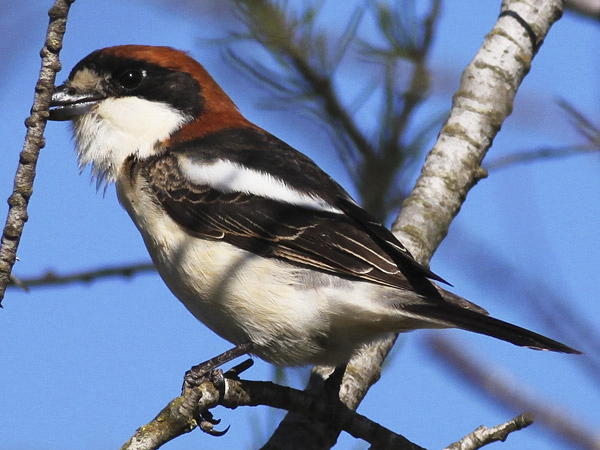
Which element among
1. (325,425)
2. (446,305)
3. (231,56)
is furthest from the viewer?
(231,56)

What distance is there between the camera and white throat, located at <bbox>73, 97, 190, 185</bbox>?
4.06 metres

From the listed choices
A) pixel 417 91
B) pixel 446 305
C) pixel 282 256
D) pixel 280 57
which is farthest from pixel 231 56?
pixel 446 305

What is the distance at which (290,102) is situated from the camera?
4.20 meters

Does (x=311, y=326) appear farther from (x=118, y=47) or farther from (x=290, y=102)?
(x=118, y=47)

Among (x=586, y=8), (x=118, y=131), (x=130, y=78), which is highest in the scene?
(x=586, y=8)

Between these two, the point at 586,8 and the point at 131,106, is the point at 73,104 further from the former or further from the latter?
the point at 586,8

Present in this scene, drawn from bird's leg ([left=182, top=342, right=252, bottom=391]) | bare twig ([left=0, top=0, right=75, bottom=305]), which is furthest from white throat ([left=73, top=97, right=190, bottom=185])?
bare twig ([left=0, top=0, right=75, bottom=305])

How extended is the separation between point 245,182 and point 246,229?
0.25m

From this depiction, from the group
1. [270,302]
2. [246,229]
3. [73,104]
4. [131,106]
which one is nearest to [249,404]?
[270,302]

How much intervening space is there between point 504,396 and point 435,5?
2.60 meters

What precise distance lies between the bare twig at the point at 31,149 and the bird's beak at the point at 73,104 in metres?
1.96

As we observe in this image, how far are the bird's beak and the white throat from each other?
3cm

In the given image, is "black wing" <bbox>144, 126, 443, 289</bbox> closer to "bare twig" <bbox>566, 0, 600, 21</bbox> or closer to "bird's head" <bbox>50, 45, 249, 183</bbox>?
"bird's head" <bbox>50, 45, 249, 183</bbox>

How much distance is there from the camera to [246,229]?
373cm
